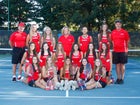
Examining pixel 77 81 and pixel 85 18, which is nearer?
pixel 77 81

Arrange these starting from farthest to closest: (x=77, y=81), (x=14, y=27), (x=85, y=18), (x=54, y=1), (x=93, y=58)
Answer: (x=14, y=27) → (x=54, y=1) → (x=85, y=18) → (x=93, y=58) → (x=77, y=81)

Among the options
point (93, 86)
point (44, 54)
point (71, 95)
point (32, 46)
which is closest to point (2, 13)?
point (32, 46)

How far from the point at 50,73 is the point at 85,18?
18.0 metres

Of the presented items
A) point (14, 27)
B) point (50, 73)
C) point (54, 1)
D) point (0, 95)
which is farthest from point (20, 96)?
point (14, 27)

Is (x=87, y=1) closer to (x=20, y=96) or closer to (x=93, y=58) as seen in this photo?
(x=93, y=58)

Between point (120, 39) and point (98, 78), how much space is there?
1.37 m

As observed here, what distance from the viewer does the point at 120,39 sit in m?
10.5

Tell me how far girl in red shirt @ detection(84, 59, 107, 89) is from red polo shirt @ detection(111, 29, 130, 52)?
34.1 inches

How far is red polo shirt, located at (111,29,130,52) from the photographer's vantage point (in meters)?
10.5

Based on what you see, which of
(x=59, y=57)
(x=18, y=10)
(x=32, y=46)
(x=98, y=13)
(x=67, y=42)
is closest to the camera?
(x=59, y=57)

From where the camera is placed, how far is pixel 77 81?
378 inches

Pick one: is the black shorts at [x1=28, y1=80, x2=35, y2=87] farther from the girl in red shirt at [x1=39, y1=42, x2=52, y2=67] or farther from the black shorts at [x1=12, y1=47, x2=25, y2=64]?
the black shorts at [x1=12, y1=47, x2=25, y2=64]

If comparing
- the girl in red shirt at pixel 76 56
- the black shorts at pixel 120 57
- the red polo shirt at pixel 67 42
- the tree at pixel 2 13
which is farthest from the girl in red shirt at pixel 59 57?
the tree at pixel 2 13

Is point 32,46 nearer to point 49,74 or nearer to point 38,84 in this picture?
point 49,74
